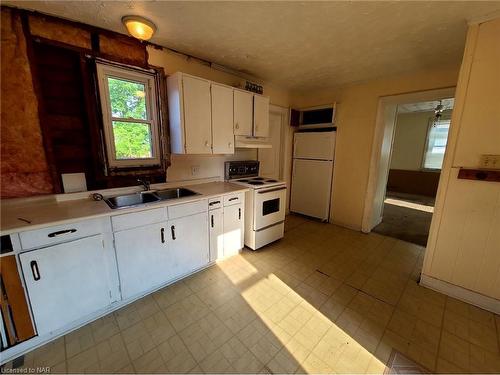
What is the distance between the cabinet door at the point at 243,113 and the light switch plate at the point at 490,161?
2378mm

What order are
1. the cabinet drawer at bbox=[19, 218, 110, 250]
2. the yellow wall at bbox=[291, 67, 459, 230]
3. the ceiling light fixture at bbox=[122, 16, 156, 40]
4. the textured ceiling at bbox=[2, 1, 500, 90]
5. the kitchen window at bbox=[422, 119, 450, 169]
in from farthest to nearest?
the kitchen window at bbox=[422, 119, 450, 169], the yellow wall at bbox=[291, 67, 459, 230], the ceiling light fixture at bbox=[122, 16, 156, 40], the textured ceiling at bbox=[2, 1, 500, 90], the cabinet drawer at bbox=[19, 218, 110, 250]

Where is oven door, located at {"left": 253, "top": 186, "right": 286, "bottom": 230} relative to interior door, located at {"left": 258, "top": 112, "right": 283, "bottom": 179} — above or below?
below

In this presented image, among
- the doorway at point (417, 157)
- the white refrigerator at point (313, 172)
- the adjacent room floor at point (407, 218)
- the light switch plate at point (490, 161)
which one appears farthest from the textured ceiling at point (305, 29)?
the doorway at point (417, 157)

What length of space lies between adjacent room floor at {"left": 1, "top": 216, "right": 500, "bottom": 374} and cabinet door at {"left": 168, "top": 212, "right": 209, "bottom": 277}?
6.7 inches

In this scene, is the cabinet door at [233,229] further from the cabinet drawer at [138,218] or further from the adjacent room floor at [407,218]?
the adjacent room floor at [407,218]

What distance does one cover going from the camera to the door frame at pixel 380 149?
2943 millimetres

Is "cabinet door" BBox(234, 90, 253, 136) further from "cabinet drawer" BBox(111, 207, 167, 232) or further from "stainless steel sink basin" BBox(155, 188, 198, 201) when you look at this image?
"cabinet drawer" BBox(111, 207, 167, 232)

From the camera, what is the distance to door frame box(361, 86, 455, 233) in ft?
9.66

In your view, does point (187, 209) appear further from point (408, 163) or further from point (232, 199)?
point (408, 163)

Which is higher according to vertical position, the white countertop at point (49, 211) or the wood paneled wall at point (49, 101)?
the wood paneled wall at point (49, 101)

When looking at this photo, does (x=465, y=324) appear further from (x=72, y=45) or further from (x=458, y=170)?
(x=72, y=45)

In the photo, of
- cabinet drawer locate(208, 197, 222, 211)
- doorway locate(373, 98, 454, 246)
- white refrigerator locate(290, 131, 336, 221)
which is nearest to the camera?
cabinet drawer locate(208, 197, 222, 211)

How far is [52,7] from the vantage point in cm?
159

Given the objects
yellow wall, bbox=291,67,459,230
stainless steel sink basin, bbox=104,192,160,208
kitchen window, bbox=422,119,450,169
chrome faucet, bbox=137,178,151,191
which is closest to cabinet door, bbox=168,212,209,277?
stainless steel sink basin, bbox=104,192,160,208
